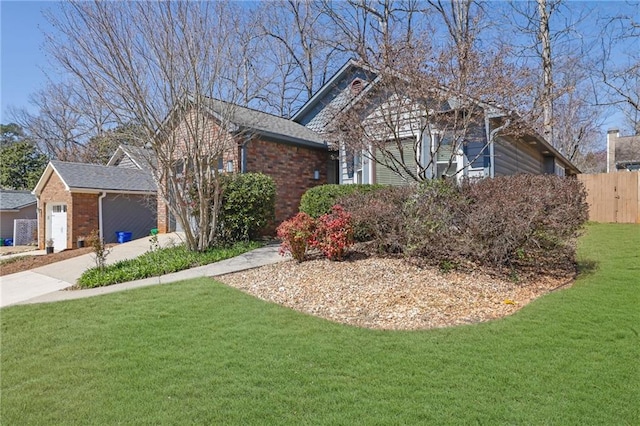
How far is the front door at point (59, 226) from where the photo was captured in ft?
57.0

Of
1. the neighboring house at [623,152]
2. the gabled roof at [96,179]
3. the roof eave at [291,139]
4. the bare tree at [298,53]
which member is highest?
the bare tree at [298,53]

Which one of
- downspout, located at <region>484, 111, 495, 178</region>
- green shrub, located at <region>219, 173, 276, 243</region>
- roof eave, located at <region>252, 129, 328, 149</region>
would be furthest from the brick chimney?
green shrub, located at <region>219, 173, 276, 243</region>

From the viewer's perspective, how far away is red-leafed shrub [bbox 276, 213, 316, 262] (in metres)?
7.99

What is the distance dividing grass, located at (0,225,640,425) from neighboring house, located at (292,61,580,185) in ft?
16.4

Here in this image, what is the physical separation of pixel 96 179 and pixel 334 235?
14.8 meters

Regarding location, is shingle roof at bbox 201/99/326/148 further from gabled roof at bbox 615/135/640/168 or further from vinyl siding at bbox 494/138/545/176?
gabled roof at bbox 615/135/640/168

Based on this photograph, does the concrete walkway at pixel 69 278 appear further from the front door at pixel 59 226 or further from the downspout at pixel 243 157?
the front door at pixel 59 226

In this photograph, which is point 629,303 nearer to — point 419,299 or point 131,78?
point 419,299

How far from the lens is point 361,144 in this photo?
373 inches

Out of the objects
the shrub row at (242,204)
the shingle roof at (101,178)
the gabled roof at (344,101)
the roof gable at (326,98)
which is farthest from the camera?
the shingle roof at (101,178)

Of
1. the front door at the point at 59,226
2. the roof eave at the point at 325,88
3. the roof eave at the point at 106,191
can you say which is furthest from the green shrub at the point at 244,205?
the front door at the point at 59,226

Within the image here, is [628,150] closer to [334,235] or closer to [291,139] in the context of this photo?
[291,139]

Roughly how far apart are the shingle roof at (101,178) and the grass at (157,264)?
7642 millimetres

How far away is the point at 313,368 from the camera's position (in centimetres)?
365
